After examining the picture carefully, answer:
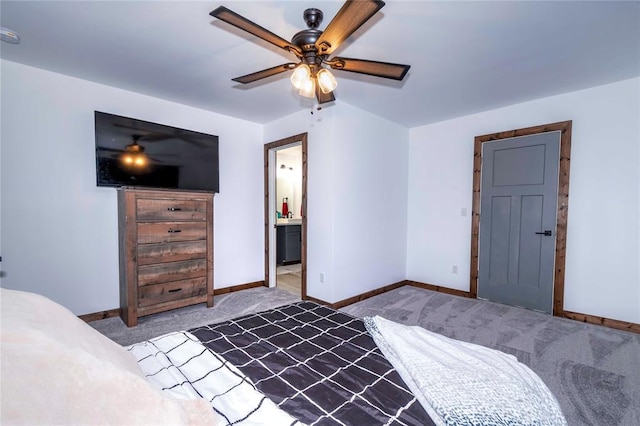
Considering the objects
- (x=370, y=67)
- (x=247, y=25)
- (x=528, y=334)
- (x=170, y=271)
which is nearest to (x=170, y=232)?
(x=170, y=271)

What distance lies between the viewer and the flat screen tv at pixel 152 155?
2.75 meters

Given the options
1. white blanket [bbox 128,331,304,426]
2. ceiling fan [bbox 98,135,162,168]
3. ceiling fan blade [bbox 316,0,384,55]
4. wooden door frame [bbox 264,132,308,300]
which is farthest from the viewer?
wooden door frame [bbox 264,132,308,300]

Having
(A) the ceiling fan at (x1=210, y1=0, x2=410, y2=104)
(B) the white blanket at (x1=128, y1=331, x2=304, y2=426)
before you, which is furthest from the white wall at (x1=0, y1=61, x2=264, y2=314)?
(B) the white blanket at (x1=128, y1=331, x2=304, y2=426)

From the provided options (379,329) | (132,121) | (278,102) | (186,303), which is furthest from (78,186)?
(379,329)

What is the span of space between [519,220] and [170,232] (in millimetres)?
4118

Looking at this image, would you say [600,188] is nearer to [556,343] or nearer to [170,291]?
[556,343]

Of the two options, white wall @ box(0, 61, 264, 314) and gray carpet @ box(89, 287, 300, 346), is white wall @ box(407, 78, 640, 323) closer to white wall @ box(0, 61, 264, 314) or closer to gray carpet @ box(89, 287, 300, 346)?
gray carpet @ box(89, 287, 300, 346)

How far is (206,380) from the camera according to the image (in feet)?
3.40

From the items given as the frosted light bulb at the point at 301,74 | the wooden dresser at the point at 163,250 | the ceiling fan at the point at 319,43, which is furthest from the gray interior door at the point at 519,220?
the wooden dresser at the point at 163,250

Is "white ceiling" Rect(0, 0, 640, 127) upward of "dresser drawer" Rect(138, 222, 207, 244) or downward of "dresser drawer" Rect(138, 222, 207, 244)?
upward

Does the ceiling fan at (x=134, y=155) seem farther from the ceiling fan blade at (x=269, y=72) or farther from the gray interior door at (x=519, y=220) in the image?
the gray interior door at (x=519, y=220)

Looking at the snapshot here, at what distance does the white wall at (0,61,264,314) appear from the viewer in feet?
8.13

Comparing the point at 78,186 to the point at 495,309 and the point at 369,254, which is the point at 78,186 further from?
the point at 495,309

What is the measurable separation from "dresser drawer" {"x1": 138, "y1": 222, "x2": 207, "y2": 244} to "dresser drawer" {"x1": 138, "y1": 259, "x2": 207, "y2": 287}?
10.4 inches
